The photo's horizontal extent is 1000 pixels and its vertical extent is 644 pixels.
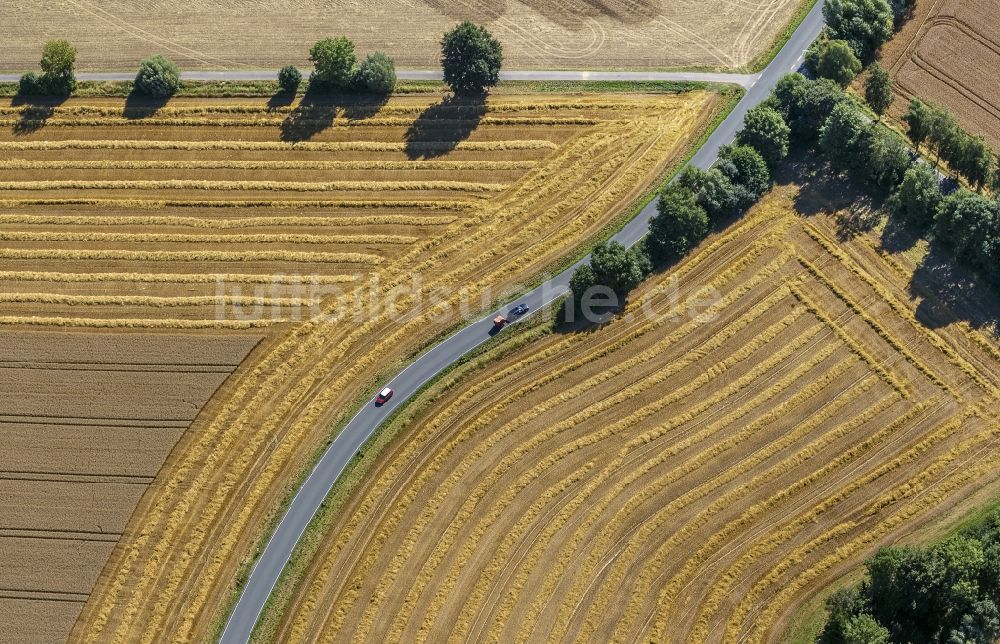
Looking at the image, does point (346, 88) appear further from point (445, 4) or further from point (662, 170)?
point (662, 170)

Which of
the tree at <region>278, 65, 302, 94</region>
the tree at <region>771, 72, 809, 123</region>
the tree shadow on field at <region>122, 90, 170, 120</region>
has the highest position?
the tree shadow on field at <region>122, 90, 170, 120</region>

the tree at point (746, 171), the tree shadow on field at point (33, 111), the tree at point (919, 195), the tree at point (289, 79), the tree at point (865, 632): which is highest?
the tree shadow on field at point (33, 111)

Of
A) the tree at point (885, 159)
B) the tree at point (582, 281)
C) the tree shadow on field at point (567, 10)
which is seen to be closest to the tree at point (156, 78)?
the tree shadow on field at point (567, 10)

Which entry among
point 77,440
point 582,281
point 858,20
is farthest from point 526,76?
point 77,440

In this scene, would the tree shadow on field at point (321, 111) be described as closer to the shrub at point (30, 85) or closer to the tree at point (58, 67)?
the tree at point (58, 67)

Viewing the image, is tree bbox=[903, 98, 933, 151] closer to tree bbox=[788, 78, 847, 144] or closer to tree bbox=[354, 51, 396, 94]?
tree bbox=[788, 78, 847, 144]

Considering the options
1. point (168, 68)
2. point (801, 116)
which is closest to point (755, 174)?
point (801, 116)

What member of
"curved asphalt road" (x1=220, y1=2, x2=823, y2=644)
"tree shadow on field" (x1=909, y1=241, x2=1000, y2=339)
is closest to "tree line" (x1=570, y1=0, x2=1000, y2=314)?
"tree shadow on field" (x1=909, y1=241, x2=1000, y2=339)
